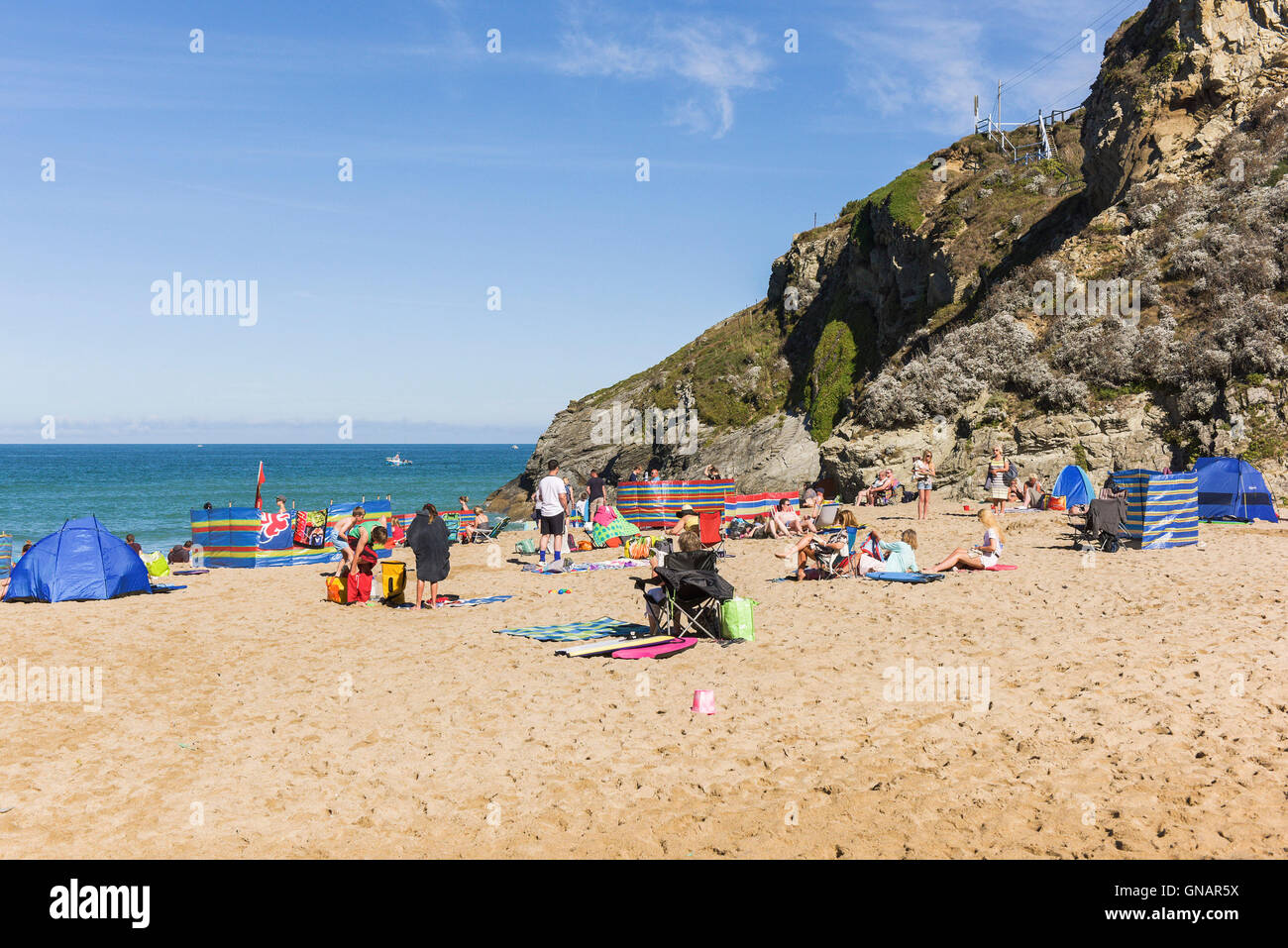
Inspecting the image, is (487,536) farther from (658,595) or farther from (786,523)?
(658,595)

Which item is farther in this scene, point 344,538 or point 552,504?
point 552,504

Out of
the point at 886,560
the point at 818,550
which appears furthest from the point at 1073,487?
the point at 818,550

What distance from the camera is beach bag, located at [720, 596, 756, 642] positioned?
393 inches

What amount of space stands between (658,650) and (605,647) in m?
0.60

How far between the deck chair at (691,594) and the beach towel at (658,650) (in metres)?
0.46

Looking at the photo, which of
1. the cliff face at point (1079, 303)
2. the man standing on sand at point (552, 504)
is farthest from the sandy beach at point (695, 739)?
the cliff face at point (1079, 303)

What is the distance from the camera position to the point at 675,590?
10.2m

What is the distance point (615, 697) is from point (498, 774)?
1.92 meters

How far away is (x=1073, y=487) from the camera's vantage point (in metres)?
21.8
